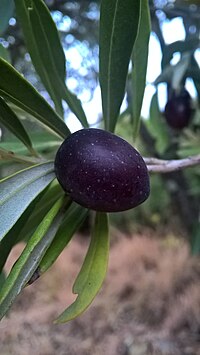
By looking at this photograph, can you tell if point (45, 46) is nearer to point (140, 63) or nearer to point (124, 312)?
point (140, 63)

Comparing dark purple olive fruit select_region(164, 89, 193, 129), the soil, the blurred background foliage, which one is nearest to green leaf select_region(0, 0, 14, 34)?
the blurred background foliage

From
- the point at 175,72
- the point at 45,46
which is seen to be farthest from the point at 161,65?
the point at 45,46

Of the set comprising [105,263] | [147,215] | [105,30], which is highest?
[105,30]

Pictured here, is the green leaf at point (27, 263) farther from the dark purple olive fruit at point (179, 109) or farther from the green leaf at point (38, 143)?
the dark purple olive fruit at point (179, 109)

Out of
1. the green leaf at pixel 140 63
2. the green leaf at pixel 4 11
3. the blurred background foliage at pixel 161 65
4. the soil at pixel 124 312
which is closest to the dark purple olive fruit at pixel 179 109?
the blurred background foliage at pixel 161 65

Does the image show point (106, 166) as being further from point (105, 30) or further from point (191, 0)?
point (191, 0)

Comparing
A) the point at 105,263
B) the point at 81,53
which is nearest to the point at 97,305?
the point at 81,53
